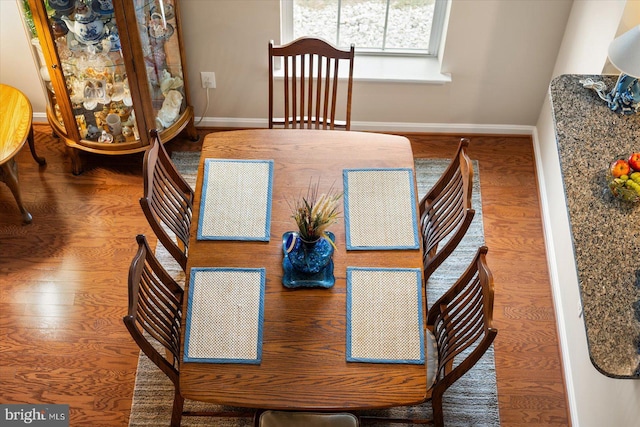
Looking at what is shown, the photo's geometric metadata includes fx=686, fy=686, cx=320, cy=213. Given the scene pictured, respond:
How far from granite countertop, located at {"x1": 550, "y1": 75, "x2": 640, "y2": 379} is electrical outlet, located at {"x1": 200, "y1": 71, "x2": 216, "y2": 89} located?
6.09 ft

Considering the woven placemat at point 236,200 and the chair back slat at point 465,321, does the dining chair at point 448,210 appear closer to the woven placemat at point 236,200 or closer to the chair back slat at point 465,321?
the chair back slat at point 465,321

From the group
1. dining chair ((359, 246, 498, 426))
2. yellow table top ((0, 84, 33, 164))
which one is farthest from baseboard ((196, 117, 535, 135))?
dining chair ((359, 246, 498, 426))

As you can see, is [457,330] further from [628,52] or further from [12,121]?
[12,121]

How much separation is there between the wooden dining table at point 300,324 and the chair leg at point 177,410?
497 mm

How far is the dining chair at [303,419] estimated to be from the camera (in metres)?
2.54

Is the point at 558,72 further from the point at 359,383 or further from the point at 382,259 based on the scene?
the point at 359,383

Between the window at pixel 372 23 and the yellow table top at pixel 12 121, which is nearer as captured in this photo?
the yellow table top at pixel 12 121

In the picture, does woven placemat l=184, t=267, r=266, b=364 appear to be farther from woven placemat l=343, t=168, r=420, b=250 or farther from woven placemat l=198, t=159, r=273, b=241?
woven placemat l=343, t=168, r=420, b=250

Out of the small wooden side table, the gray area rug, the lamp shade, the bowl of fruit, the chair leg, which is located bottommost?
the gray area rug

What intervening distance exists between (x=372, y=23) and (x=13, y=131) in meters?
1.93

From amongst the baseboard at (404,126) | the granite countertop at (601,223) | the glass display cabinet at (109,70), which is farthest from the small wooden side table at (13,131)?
the granite countertop at (601,223)

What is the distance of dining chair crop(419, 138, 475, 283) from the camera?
261 cm

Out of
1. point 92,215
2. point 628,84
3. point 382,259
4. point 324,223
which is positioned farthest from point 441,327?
point 92,215

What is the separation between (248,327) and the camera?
2.35 meters
